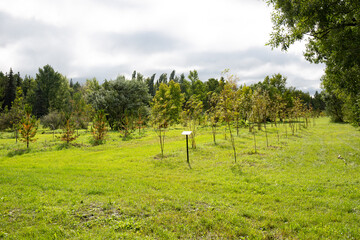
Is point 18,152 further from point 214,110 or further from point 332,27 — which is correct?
point 332,27

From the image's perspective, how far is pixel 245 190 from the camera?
7.68 metres

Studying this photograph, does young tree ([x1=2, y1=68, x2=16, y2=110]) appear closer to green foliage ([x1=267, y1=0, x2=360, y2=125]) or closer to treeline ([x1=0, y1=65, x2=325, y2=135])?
treeline ([x1=0, y1=65, x2=325, y2=135])

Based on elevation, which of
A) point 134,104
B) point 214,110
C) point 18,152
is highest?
point 134,104

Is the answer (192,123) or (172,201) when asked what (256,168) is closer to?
(172,201)

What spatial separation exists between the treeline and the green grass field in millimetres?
5910

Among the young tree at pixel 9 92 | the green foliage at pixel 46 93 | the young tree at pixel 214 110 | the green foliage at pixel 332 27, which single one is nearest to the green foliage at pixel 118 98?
the young tree at pixel 214 110

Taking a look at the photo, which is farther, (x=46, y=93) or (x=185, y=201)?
(x=46, y=93)

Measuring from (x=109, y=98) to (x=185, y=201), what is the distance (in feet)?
A: 108

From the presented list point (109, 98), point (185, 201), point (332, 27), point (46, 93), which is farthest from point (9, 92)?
point (332, 27)

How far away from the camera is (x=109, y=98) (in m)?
36.2

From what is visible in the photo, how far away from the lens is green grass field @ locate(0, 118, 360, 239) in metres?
4.94

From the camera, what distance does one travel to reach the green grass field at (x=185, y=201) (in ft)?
16.2

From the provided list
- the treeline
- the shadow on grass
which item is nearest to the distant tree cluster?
the treeline

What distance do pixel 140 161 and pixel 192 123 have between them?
6956mm
